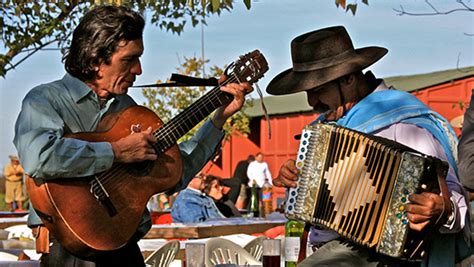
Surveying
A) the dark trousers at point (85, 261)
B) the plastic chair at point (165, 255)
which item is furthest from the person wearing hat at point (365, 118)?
the plastic chair at point (165, 255)

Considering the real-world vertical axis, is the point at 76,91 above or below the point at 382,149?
above

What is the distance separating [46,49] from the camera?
9.94 m

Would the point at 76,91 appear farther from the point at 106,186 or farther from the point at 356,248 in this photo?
the point at 356,248

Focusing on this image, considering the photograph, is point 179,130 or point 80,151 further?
point 179,130

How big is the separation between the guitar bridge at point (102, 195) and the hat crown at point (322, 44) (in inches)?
51.1

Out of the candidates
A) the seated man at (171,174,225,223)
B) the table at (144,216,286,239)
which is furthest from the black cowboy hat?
the seated man at (171,174,225,223)

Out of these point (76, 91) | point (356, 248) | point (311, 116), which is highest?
point (76, 91)

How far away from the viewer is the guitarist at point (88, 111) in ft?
12.0

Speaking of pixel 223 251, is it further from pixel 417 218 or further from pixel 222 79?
pixel 417 218

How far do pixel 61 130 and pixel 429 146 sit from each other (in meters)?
1.45

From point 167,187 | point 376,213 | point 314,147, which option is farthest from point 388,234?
point 167,187

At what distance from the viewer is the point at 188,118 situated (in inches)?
163

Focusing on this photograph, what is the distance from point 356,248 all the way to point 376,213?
227 mm

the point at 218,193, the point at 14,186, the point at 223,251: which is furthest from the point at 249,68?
the point at 14,186
